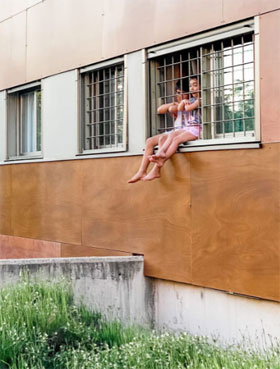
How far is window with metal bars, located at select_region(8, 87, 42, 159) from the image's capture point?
1288cm

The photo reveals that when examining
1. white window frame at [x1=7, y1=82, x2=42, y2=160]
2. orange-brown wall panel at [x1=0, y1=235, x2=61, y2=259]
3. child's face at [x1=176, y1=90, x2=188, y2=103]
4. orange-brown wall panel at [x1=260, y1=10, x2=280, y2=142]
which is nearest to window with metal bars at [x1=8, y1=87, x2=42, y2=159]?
white window frame at [x1=7, y1=82, x2=42, y2=160]

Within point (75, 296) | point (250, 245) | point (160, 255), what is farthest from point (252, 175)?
point (75, 296)

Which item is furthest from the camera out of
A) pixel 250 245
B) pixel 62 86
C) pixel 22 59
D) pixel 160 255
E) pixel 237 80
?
pixel 22 59

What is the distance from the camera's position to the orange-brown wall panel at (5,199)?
12938 mm

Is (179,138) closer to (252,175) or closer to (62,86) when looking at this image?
(252,175)

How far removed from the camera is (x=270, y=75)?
7828 millimetres

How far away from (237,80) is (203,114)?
0.68 metres

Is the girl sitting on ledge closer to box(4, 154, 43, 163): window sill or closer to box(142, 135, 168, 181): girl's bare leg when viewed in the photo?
box(142, 135, 168, 181): girl's bare leg

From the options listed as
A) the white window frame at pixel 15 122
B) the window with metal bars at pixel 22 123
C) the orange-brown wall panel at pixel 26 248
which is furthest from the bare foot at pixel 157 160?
the white window frame at pixel 15 122

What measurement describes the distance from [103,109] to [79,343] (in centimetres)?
471

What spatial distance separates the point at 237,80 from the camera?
28.2 ft

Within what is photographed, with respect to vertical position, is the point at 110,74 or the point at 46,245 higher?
the point at 110,74

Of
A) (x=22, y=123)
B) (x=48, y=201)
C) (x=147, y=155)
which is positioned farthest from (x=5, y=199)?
(x=147, y=155)

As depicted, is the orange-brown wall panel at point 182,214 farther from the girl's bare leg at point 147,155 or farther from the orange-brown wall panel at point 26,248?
the girl's bare leg at point 147,155
